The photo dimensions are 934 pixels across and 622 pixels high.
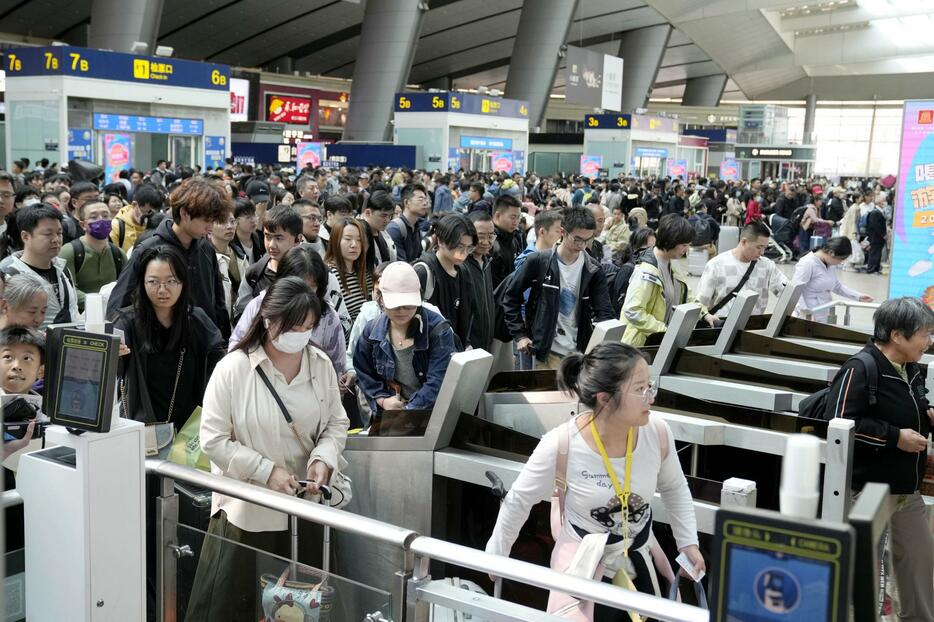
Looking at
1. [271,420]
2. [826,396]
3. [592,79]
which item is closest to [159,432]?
[271,420]

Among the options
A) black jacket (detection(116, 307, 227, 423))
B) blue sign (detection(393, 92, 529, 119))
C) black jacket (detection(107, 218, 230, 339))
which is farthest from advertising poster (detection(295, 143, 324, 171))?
black jacket (detection(116, 307, 227, 423))

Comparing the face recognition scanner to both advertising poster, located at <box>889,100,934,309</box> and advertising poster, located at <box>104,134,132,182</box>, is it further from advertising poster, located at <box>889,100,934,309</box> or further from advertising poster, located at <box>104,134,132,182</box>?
Answer: advertising poster, located at <box>104,134,132,182</box>

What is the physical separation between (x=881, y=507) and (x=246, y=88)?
4146cm

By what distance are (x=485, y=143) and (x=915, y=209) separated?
22468mm

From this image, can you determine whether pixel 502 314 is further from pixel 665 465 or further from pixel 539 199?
pixel 539 199

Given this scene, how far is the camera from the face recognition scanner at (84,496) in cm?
250

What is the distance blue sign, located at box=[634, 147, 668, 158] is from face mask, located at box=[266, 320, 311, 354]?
32.0m

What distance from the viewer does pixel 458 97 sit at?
1102 inches

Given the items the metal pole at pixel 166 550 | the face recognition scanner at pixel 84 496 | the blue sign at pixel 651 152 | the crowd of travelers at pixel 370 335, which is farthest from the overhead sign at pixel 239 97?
the face recognition scanner at pixel 84 496

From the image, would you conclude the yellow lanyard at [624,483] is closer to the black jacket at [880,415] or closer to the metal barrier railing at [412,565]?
the metal barrier railing at [412,565]

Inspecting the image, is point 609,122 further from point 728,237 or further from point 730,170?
point 728,237

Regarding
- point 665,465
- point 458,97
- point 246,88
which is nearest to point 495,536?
point 665,465

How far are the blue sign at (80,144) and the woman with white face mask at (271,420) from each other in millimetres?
16849

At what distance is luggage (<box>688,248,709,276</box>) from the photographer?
16.9 metres
